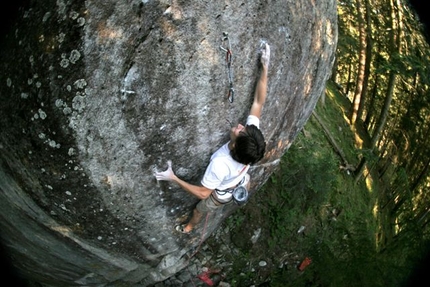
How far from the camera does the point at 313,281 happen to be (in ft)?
24.0

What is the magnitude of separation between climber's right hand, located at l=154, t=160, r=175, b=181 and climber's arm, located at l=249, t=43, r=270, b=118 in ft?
3.13

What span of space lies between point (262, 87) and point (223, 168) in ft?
2.88

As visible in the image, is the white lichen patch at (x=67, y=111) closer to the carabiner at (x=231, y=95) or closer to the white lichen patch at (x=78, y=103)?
the white lichen patch at (x=78, y=103)

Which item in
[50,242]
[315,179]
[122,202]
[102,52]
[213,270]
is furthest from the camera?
[315,179]

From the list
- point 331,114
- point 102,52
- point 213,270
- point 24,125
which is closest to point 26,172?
point 24,125

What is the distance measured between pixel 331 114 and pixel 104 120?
24.4 feet

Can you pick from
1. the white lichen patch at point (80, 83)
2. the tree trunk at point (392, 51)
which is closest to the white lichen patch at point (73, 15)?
the white lichen patch at point (80, 83)

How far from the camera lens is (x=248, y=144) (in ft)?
12.5

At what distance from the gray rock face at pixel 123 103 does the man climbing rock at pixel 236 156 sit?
0.30ft

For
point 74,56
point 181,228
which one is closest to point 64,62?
point 74,56

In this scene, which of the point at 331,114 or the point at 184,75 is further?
the point at 331,114

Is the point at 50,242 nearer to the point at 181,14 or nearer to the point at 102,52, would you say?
the point at 102,52

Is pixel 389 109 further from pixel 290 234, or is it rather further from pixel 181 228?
pixel 181 228

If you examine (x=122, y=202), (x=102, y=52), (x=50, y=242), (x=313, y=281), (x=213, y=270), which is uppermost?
(x=102, y=52)
